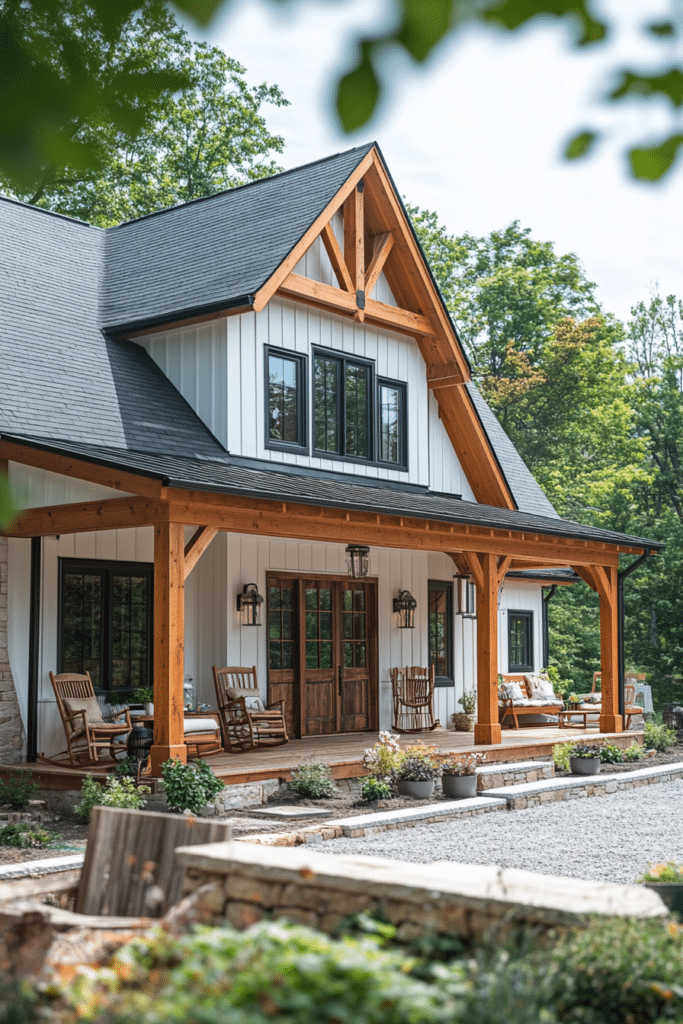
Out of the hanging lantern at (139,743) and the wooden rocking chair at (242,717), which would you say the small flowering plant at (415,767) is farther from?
the hanging lantern at (139,743)

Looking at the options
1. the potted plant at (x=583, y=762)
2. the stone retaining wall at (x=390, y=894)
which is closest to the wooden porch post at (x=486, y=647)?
the potted plant at (x=583, y=762)

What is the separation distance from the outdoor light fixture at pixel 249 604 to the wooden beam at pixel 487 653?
2.72m

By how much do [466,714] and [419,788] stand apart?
5.56m

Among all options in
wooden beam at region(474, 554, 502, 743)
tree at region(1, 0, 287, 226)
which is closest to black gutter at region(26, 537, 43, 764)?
wooden beam at region(474, 554, 502, 743)

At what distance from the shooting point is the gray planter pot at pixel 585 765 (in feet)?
42.7

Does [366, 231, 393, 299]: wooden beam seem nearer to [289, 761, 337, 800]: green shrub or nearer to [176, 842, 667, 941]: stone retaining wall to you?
[289, 761, 337, 800]: green shrub

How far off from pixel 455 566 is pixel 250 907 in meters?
12.7

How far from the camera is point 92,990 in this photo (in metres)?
3.55

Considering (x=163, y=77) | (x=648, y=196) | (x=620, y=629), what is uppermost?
(x=163, y=77)

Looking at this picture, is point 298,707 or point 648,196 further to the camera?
point 298,707

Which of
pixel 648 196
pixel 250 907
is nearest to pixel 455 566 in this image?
pixel 250 907

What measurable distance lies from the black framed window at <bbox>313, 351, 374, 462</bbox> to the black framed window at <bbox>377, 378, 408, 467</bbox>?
227mm

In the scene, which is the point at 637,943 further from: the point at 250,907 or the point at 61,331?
the point at 61,331

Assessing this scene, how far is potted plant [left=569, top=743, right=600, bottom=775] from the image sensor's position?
512 inches
